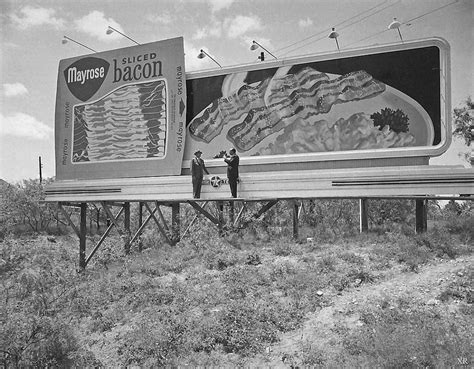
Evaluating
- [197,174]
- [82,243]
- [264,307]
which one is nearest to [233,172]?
[197,174]

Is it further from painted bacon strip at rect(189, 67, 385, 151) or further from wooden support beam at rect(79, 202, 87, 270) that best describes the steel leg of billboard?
wooden support beam at rect(79, 202, 87, 270)

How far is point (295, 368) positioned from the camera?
7773 millimetres

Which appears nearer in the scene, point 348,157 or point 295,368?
point 295,368

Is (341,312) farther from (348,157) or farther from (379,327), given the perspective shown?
(348,157)

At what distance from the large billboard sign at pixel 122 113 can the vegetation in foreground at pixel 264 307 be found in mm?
5969

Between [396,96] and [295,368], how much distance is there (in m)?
11.8

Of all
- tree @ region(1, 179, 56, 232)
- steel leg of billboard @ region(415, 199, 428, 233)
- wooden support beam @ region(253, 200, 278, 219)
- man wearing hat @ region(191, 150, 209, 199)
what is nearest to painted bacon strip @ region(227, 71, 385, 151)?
man wearing hat @ region(191, 150, 209, 199)

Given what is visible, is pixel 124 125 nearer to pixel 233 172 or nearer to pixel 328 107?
pixel 233 172

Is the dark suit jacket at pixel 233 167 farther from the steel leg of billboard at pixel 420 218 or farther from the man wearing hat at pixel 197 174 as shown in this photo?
the steel leg of billboard at pixel 420 218

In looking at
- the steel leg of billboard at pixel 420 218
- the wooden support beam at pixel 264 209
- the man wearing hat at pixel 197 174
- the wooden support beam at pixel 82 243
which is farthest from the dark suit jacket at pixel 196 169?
the steel leg of billboard at pixel 420 218

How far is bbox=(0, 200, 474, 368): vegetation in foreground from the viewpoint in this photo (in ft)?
27.0

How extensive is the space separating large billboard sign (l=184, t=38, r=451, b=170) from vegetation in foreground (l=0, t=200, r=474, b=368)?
3.44 m

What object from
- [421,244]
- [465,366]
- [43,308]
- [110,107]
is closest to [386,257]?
[421,244]

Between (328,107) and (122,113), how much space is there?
32.2 ft
